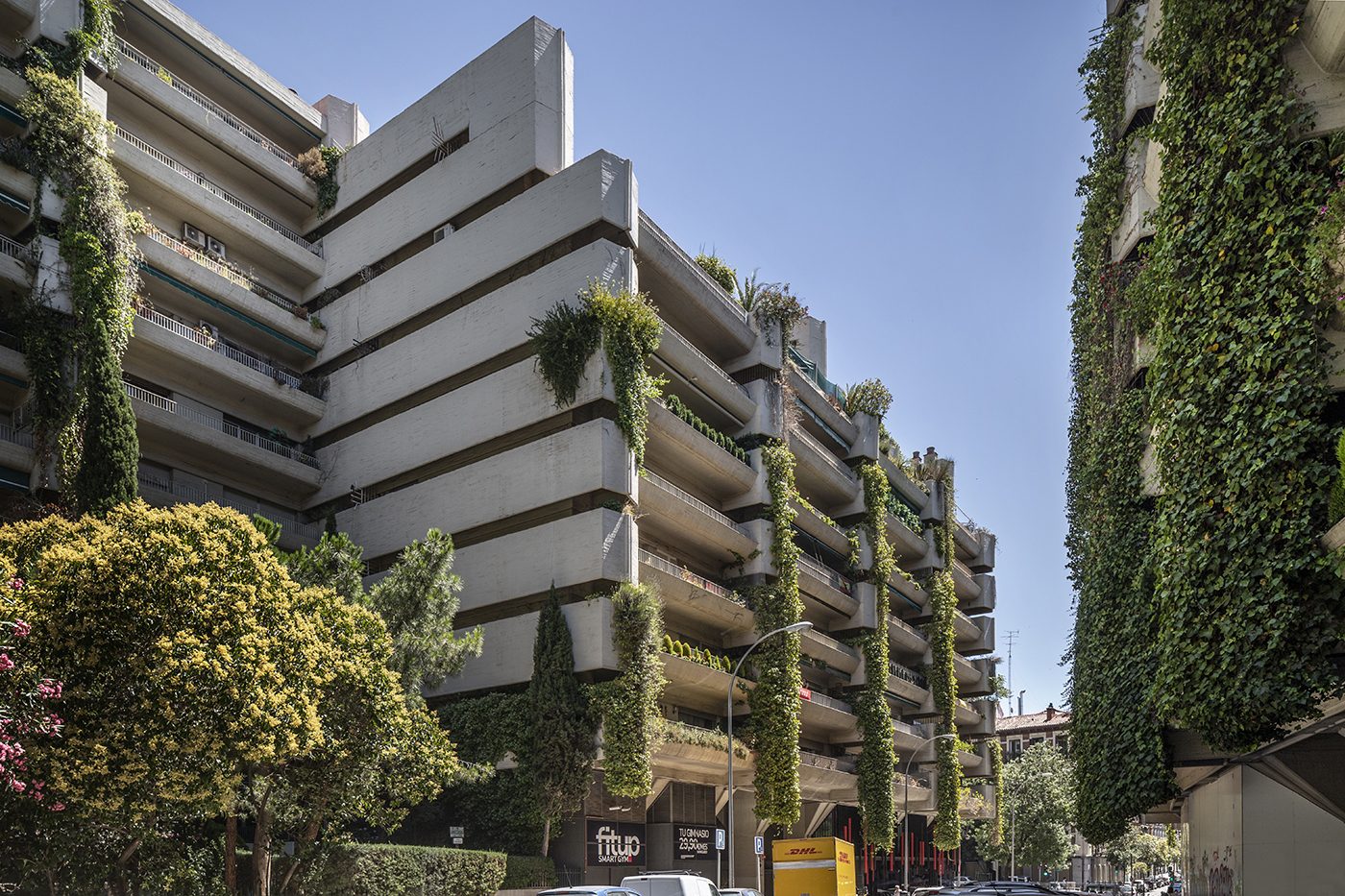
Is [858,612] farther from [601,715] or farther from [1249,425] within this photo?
[1249,425]

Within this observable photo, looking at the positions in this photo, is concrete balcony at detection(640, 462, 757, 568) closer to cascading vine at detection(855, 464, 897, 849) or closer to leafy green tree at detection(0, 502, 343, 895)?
cascading vine at detection(855, 464, 897, 849)

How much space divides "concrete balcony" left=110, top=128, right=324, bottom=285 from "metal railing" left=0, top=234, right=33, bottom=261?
6.06 metres

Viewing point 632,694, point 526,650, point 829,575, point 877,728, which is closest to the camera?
point 632,694

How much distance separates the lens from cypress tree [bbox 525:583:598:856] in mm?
33094

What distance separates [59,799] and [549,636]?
57.1 ft

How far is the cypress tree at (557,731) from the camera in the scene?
3309cm

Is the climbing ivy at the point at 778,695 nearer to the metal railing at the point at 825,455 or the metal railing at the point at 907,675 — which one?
the metal railing at the point at 825,455

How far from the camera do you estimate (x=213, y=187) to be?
44344mm

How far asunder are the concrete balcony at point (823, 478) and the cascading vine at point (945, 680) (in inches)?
556

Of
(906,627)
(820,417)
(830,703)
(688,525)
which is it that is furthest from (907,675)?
(688,525)

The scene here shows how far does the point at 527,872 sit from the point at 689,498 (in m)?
15.2

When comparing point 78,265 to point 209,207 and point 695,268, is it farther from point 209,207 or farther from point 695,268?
point 695,268

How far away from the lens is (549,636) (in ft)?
114

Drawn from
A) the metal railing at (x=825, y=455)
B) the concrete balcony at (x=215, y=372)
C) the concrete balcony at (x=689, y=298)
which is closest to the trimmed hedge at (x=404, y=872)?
the concrete balcony at (x=215, y=372)
